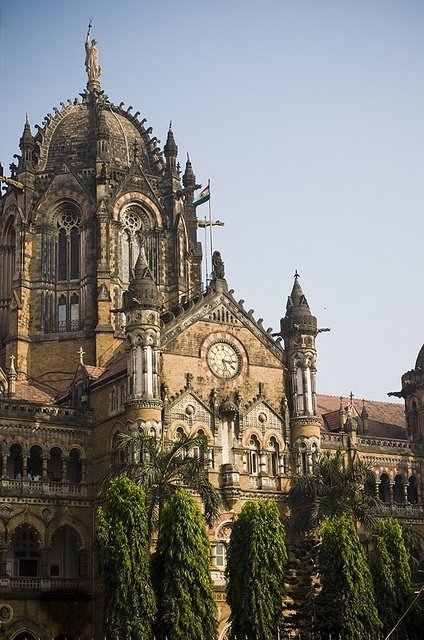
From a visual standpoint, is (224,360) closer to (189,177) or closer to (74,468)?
(74,468)

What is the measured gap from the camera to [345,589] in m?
59.4

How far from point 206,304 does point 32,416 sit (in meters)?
12.4

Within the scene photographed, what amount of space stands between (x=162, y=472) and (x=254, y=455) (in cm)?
1106

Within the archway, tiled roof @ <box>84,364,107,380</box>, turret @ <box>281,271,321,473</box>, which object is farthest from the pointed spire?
the archway

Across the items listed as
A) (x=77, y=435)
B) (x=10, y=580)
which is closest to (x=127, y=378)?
(x=77, y=435)

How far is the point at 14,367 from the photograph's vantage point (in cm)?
7912

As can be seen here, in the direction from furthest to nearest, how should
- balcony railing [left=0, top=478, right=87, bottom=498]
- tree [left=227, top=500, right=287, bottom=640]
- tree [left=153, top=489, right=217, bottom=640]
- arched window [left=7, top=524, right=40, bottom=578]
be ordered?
arched window [left=7, top=524, right=40, bottom=578], balcony railing [left=0, top=478, right=87, bottom=498], tree [left=227, top=500, right=287, bottom=640], tree [left=153, top=489, right=217, bottom=640]

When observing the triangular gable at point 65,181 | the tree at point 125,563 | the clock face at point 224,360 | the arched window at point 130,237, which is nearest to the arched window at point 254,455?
the clock face at point 224,360

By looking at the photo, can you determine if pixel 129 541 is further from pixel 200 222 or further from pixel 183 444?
pixel 200 222

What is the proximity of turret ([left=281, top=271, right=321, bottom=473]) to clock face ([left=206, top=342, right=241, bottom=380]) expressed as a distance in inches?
146

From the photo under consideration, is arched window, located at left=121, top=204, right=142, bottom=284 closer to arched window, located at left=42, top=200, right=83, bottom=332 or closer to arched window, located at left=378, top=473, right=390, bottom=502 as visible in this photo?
arched window, located at left=42, top=200, right=83, bottom=332

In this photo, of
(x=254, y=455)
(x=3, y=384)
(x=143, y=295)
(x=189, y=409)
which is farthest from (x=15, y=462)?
(x=254, y=455)

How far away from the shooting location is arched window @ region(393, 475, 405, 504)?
79062 millimetres

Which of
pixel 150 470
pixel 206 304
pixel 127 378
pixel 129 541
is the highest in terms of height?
pixel 206 304
